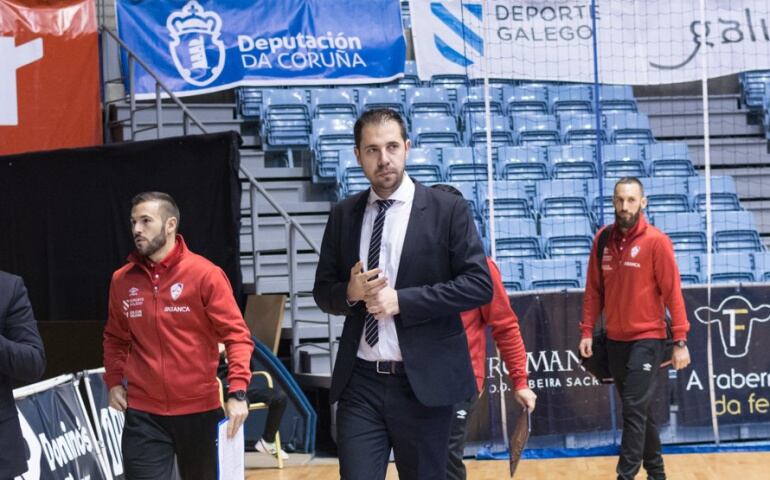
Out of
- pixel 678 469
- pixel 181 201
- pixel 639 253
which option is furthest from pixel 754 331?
pixel 181 201

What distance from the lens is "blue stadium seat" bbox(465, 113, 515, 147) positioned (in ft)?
43.0

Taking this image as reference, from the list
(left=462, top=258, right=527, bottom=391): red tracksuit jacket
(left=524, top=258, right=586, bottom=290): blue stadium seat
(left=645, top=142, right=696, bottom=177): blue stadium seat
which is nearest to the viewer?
(left=462, top=258, right=527, bottom=391): red tracksuit jacket

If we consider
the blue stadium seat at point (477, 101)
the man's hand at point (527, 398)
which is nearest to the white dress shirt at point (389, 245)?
the man's hand at point (527, 398)

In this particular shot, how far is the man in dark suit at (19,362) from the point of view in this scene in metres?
4.03

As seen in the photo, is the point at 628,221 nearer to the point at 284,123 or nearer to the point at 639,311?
the point at 639,311

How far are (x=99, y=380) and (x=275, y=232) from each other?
16.1 ft

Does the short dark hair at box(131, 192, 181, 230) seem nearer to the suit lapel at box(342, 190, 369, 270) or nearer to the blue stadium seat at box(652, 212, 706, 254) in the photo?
the suit lapel at box(342, 190, 369, 270)

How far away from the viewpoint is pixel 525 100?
1393 centimetres

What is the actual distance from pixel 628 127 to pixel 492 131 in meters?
1.61

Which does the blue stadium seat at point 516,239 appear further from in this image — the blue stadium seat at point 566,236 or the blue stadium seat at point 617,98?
the blue stadium seat at point 617,98

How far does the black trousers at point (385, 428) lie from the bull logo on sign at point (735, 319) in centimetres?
606

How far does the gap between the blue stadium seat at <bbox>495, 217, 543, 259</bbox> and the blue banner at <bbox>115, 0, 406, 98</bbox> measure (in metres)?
2.95

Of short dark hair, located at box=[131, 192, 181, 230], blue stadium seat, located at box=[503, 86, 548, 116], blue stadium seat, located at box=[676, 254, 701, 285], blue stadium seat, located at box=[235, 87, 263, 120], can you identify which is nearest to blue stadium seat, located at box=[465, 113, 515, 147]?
blue stadium seat, located at box=[503, 86, 548, 116]

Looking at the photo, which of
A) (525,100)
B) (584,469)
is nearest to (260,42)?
(525,100)
